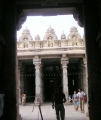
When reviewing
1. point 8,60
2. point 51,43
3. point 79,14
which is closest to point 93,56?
point 79,14

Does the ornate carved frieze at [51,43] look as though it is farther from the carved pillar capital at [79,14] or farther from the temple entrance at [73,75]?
the carved pillar capital at [79,14]

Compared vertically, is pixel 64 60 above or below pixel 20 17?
below

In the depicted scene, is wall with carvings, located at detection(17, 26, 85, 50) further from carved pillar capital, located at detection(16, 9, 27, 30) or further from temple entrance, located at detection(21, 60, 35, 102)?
carved pillar capital, located at detection(16, 9, 27, 30)

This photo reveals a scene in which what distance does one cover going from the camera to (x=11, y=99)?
6.42 m

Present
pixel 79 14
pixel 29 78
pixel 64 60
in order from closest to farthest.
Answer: pixel 79 14
pixel 64 60
pixel 29 78

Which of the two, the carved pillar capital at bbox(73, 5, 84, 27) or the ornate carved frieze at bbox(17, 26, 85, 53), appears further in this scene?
the ornate carved frieze at bbox(17, 26, 85, 53)

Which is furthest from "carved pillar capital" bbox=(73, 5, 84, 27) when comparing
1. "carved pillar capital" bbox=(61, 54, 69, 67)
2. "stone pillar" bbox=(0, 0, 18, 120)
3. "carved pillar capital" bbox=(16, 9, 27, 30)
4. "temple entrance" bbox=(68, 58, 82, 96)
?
"temple entrance" bbox=(68, 58, 82, 96)

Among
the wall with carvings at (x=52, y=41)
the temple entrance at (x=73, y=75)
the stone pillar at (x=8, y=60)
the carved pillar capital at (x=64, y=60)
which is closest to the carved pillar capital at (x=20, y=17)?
the stone pillar at (x=8, y=60)

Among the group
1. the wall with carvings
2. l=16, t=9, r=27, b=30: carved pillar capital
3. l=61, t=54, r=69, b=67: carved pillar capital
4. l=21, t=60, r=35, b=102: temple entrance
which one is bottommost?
l=21, t=60, r=35, b=102: temple entrance

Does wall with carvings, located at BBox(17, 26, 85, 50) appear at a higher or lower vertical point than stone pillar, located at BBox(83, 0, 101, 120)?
higher

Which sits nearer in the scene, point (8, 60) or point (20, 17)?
point (8, 60)

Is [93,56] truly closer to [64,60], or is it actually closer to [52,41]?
[64,60]

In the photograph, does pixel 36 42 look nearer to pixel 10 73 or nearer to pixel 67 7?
pixel 67 7

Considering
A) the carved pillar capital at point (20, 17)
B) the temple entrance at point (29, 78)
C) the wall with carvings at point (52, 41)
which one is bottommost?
the temple entrance at point (29, 78)
